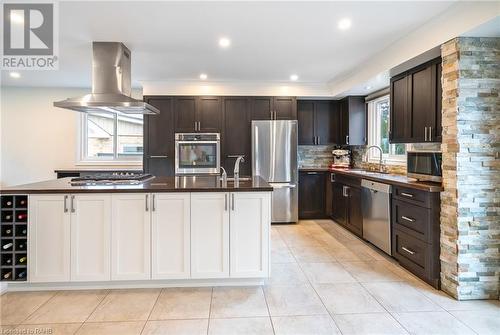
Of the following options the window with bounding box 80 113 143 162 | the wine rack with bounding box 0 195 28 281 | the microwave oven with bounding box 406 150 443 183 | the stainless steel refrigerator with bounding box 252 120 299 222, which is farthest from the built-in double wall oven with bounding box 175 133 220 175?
the microwave oven with bounding box 406 150 443 183

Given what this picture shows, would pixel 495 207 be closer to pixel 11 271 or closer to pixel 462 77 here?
pixel 462 77

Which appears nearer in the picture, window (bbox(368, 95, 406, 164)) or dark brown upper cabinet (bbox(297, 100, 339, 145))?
window (bbox(368, 95, 406, 164))

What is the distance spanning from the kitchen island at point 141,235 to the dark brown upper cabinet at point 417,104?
1802mm

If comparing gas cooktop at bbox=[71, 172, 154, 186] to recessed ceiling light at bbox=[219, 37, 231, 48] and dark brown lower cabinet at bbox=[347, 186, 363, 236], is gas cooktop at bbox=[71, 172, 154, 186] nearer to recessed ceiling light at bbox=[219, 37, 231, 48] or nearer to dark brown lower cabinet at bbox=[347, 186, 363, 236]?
recessed ceiling light at bbox=[219, 37, 231, 48]

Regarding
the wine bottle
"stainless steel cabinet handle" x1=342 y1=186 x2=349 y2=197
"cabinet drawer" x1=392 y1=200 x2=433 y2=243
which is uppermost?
→ "stainless steel cabinet handle" x1=342 y1=186 x2=349 y2=197

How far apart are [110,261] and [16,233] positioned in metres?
0.86

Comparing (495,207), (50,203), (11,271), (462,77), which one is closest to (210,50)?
(50,203)

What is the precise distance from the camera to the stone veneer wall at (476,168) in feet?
8.68

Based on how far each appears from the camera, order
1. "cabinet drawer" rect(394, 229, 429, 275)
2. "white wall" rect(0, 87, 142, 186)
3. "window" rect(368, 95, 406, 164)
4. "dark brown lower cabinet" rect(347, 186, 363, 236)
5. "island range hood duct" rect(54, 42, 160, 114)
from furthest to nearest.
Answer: "white wall" rect(0, 87, 142, 186), "window" rect(368, 95, 406, 164), "dark brown lower cabinet" rect(347, 186, 363, 236), "island range hood duct" rect(54, 42, 160, 114), "cabinet drawer" rect(394, 229, 429, 275)

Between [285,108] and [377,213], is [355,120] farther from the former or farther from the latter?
[377,213]

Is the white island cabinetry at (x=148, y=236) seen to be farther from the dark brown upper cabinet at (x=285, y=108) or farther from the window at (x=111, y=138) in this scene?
the window at (x=111, y=138)

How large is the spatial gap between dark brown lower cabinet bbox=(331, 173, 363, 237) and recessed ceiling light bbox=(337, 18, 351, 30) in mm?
2159

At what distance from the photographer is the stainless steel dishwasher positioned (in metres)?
3.68

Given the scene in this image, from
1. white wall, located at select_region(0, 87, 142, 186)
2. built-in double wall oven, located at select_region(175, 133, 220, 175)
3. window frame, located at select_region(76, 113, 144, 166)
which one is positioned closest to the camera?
built-in double wall oven, located at select_region(175, 133, 220, 175)
